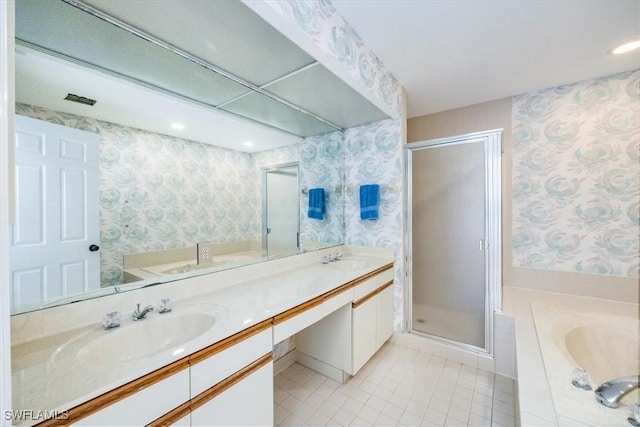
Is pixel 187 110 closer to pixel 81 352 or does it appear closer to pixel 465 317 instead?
pixel 81 352

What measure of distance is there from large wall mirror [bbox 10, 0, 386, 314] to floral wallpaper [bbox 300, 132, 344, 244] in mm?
465

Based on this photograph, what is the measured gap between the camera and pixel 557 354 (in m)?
1.35

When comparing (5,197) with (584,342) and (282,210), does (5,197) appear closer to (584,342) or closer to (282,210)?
(282,210)

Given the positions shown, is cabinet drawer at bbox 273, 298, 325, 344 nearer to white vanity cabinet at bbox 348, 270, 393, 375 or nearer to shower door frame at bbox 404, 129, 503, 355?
white vanity cabinet at bbox 348, 270, 393, 375

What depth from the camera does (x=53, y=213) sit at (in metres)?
0.97

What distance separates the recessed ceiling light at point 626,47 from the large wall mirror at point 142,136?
6.03ft

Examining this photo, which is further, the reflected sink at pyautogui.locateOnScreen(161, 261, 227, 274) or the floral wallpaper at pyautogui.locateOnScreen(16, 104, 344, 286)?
the reflected sink at pyautogui.locateOnScreen(161, 261, 227, 274)

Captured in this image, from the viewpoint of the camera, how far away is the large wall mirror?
36.4 inches

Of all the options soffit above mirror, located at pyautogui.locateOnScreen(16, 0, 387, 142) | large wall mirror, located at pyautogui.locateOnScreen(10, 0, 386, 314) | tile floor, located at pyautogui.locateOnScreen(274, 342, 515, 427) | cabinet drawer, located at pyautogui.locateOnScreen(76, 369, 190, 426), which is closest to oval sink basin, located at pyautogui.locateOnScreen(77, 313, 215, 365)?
cabinet drawer, located at pyautogui.locateOnScreen(76, 369, 190, 426)

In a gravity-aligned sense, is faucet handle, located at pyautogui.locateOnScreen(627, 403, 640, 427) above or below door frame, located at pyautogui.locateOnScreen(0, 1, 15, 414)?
below

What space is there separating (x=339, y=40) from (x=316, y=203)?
50.2 inches

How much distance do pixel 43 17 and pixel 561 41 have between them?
9.01 feet

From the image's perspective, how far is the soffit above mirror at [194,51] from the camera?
0.95m

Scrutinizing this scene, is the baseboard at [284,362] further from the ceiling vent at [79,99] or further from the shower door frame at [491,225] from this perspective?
the ceiling vent at [79,99]
